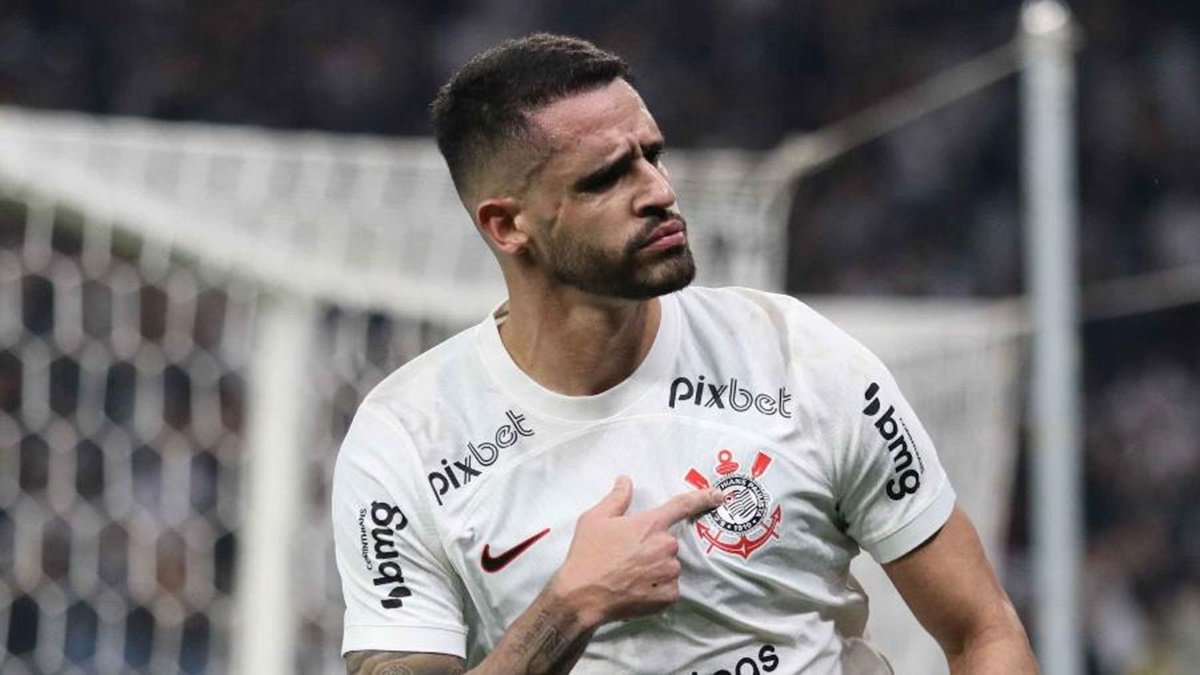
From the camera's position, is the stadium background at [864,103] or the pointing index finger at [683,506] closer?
the pointing index finger at [683,506]

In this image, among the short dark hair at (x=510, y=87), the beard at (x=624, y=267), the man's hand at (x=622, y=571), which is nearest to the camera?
the man's hand at (x=622, y=571)

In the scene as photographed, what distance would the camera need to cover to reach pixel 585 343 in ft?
9.64

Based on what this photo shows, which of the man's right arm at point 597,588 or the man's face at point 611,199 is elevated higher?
the man's face at point 611,199

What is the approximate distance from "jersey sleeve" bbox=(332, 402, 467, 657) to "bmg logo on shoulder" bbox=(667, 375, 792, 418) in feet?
1.19

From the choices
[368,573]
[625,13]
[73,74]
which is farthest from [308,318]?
[625,13]

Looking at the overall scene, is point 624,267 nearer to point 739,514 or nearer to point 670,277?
point 670,277

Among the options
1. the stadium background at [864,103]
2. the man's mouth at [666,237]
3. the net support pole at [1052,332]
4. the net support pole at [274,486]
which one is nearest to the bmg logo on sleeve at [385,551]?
the man's mouth at [666,237]

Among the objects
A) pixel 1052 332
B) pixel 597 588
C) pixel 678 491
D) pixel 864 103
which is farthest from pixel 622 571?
pixel 864 103

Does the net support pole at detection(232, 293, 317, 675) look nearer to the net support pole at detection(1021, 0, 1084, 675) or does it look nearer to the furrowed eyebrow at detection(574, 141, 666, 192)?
the net support pole at detection(1021, 0, 1084, 675)

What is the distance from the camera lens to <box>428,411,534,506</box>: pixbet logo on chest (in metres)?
2.88

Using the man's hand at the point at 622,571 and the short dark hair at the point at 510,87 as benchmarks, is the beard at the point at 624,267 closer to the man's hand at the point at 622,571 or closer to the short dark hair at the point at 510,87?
the short dark hair at the point at 510,87

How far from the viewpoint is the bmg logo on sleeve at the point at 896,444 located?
2.84 metres

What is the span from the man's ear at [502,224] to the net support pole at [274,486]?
145cm

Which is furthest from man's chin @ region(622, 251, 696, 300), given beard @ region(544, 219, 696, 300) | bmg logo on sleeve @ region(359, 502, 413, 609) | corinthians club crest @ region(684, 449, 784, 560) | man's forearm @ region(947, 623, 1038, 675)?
man's forearm @ region(947, 623, 1038, 675)
